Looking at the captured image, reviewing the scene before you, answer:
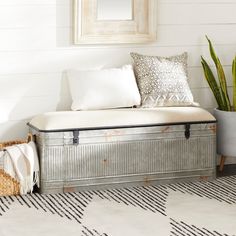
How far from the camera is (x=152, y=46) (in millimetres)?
5414

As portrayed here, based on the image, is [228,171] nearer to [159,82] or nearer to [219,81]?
[219,81]

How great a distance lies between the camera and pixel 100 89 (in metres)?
5.10

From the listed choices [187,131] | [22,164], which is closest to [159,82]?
[187,131]

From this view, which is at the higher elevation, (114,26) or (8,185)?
(114,26)

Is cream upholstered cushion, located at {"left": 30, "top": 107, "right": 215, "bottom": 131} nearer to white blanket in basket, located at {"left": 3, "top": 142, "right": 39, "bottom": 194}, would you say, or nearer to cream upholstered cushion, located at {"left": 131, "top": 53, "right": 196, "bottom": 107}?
cream upholstered cushion, located at {"left": 131, "top": 53, "right": 196, "bottom": 107}

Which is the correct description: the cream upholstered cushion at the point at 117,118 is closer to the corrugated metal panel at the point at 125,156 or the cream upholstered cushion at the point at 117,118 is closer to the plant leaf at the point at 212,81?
the corrugated metal panel at the point at 125,156

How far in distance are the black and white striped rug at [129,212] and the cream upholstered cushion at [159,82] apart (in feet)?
2.11

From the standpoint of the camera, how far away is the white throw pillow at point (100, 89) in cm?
509

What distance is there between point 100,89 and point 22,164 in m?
0.81

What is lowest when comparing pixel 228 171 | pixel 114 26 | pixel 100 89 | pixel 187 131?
pixel 228 171

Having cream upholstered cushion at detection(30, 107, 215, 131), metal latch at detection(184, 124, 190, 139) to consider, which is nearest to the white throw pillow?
cream upholstered cushion at detection(30, 107, 215, 131)

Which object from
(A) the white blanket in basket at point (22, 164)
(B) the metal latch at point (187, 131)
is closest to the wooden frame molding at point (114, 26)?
(B) the metal latch at point (187, 131)

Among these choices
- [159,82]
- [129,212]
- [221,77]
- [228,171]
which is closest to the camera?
[129,212]

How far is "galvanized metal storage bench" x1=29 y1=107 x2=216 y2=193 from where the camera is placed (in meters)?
4.82
